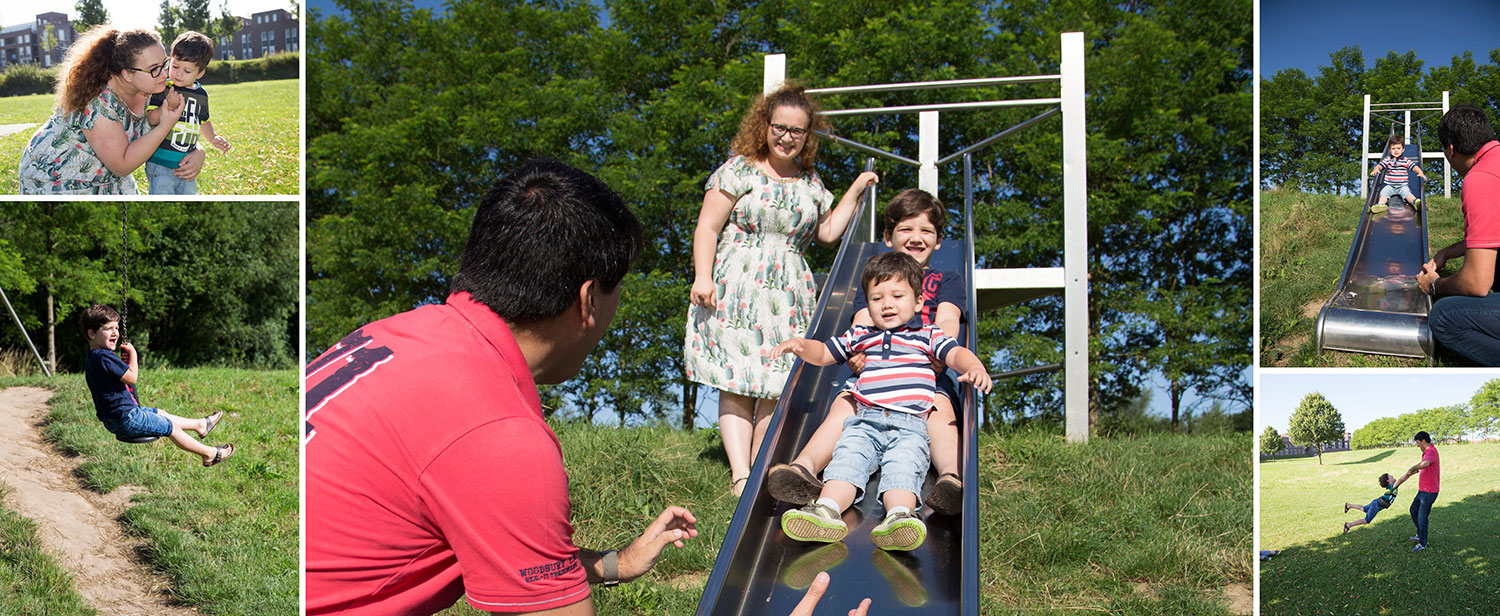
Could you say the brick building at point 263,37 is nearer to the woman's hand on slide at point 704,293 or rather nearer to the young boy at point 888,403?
the young boy at point 888,403

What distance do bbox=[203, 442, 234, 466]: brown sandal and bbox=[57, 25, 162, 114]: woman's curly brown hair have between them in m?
0.69

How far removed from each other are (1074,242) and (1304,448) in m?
4.20

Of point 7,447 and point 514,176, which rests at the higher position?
point 514,176

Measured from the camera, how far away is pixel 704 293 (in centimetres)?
441

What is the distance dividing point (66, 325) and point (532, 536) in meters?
0.91

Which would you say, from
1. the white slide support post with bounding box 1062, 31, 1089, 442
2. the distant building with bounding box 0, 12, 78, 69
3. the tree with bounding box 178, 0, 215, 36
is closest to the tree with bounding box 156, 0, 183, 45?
the tree with bounding box 178, 0, 215, 36

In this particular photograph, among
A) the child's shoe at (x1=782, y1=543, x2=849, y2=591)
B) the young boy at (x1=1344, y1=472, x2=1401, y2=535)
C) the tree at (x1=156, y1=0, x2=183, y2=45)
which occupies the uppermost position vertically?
the tree at (x1=156, y1=0, x2=183, y2=45)

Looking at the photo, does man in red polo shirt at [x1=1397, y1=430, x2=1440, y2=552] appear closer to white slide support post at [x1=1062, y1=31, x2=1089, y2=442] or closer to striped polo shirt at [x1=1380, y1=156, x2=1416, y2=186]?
striped polo shirt at [x1=1380, y1=156, x2=1416, y2=186]

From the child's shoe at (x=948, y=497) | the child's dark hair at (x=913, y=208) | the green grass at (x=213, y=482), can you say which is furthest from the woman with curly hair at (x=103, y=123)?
the child's dark hair at (x=913, y=208)

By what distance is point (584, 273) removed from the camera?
167cm

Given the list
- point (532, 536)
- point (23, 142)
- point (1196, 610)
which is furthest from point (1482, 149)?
point (23, 142)

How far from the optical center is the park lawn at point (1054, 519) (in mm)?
3736

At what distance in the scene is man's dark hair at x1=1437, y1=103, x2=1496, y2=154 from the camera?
2276 millimetres

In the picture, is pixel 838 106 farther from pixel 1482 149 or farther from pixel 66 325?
pixel 66 325
